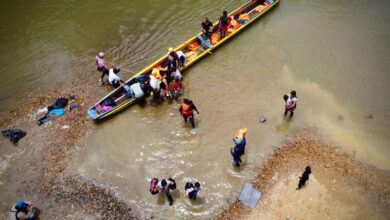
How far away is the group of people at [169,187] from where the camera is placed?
10.6 m

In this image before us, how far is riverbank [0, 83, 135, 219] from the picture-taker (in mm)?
11406

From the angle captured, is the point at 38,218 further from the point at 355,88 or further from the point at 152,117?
the point at 355,88

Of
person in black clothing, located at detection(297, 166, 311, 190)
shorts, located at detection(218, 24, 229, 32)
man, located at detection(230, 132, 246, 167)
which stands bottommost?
person in black clothing, located at detection(297, 166, 311, 190)

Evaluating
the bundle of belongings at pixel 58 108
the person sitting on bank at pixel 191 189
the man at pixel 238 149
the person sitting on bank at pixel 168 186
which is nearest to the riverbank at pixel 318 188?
the man at pixel 238 149

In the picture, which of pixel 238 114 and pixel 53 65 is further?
pixel 53 65

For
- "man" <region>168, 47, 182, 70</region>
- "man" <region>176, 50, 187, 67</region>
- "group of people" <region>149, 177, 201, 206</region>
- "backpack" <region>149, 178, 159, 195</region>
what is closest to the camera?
"group of people" <region>149, 177, 201, 206</region>

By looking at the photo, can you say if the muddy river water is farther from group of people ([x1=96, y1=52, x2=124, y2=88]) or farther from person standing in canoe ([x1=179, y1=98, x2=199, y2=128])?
group of people ([x1=96, y1=52, x2=124, y2=88])

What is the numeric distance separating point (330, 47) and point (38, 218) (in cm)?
1604

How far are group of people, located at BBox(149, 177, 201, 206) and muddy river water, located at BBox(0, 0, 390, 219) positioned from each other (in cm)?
41

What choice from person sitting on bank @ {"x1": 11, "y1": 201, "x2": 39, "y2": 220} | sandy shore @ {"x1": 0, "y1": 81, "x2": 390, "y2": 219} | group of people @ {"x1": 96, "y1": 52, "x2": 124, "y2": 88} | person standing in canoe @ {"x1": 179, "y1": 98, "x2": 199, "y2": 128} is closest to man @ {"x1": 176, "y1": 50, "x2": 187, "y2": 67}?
group of people @ {"x1": 96, "y1": 52, "x2": 124, "y2": 88}

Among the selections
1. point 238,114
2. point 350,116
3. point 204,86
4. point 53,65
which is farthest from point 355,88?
point 53,65

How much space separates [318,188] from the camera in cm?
1128

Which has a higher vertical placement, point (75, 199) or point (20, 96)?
point (20, 96)

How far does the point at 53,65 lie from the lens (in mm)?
17078
